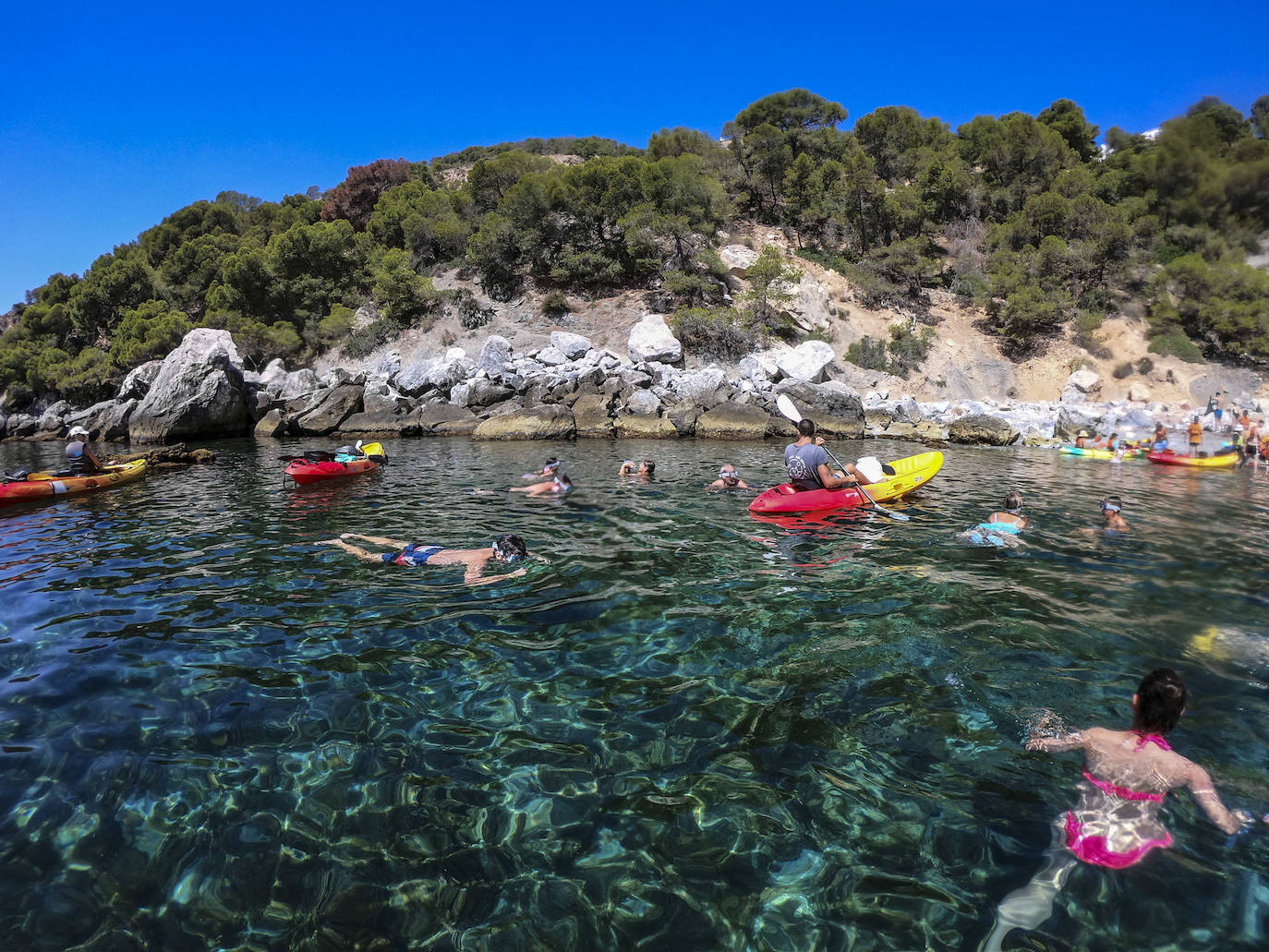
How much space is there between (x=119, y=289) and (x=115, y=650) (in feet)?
164

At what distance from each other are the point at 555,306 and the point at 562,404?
1238 cm

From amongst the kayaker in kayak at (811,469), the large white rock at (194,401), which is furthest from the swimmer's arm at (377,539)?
the large white rock at (194,401)

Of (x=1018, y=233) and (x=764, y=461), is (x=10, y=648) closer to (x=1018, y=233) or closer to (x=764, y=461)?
(x=764, y=461)

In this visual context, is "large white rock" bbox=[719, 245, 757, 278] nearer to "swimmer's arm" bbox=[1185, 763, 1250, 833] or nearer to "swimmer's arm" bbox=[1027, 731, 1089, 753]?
"swimmer's arm" bbox=[1027, 731, 1089, 753]

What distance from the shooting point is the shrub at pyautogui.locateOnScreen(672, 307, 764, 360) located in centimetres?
3281

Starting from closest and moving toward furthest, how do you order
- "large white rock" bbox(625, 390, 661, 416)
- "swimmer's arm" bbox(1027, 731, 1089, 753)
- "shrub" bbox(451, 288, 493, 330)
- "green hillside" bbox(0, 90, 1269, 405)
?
1. "swimmer's arm" bbox(1027, 731, 1089, 753)
2. "large white rock" bbox(625, 390, 661, 416)
3. "green hillside" bbox(0, 90, 1269, 405)
4. "shrub" bbox(451, 288, 493, 330)

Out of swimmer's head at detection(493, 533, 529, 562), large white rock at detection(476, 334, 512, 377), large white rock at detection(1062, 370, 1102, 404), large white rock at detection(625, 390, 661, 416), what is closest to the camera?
→ swimmer's head at detection(493, 533, 529, 562)

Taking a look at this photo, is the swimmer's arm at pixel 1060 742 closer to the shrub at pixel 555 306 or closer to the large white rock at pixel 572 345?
the large white rock at pixel 572 345

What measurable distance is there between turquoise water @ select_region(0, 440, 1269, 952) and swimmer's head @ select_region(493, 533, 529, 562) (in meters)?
0.30

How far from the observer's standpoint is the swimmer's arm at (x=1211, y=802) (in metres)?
3.18

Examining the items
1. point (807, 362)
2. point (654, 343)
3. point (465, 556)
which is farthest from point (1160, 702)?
point (654, 343)

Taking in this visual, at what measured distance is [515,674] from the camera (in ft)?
15.9

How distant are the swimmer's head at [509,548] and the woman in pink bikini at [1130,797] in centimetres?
548

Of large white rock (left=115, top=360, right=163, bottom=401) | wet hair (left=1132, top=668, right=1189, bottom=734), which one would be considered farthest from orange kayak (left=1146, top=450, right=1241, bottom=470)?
large white rock (left=115, top=360, right=163, bottom=401)
